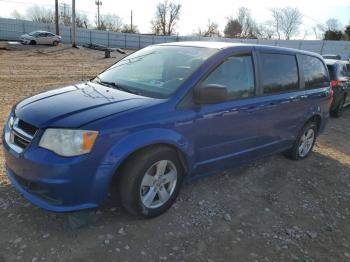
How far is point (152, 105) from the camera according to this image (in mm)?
3271

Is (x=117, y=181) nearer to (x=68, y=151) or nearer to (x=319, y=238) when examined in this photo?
(x=68, y=151)

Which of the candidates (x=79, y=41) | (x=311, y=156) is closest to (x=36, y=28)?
(x=79, y=41)

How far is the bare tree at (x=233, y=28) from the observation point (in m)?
78.2

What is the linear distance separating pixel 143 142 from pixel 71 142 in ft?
2.03

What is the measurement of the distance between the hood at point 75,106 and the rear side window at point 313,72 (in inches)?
114

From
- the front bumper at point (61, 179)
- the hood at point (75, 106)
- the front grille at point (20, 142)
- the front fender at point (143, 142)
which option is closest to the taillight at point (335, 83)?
the front fender at point (143, 142)

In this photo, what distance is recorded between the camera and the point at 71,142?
2.87m

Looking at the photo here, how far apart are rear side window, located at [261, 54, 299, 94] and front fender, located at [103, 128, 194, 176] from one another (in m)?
1.52

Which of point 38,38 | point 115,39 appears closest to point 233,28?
point 115,39

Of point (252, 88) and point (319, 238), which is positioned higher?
point (252, 88)

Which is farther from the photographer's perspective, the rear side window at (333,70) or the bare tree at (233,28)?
the bare tree at (233,28)

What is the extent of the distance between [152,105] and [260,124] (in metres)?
1.68

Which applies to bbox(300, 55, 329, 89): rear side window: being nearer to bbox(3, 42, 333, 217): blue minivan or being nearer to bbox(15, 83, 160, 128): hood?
bbox(3, 42, 333, 217): blue minivan

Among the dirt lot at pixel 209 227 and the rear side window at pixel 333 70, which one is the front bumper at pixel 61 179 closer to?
the dirt lot at pixel 209 227
